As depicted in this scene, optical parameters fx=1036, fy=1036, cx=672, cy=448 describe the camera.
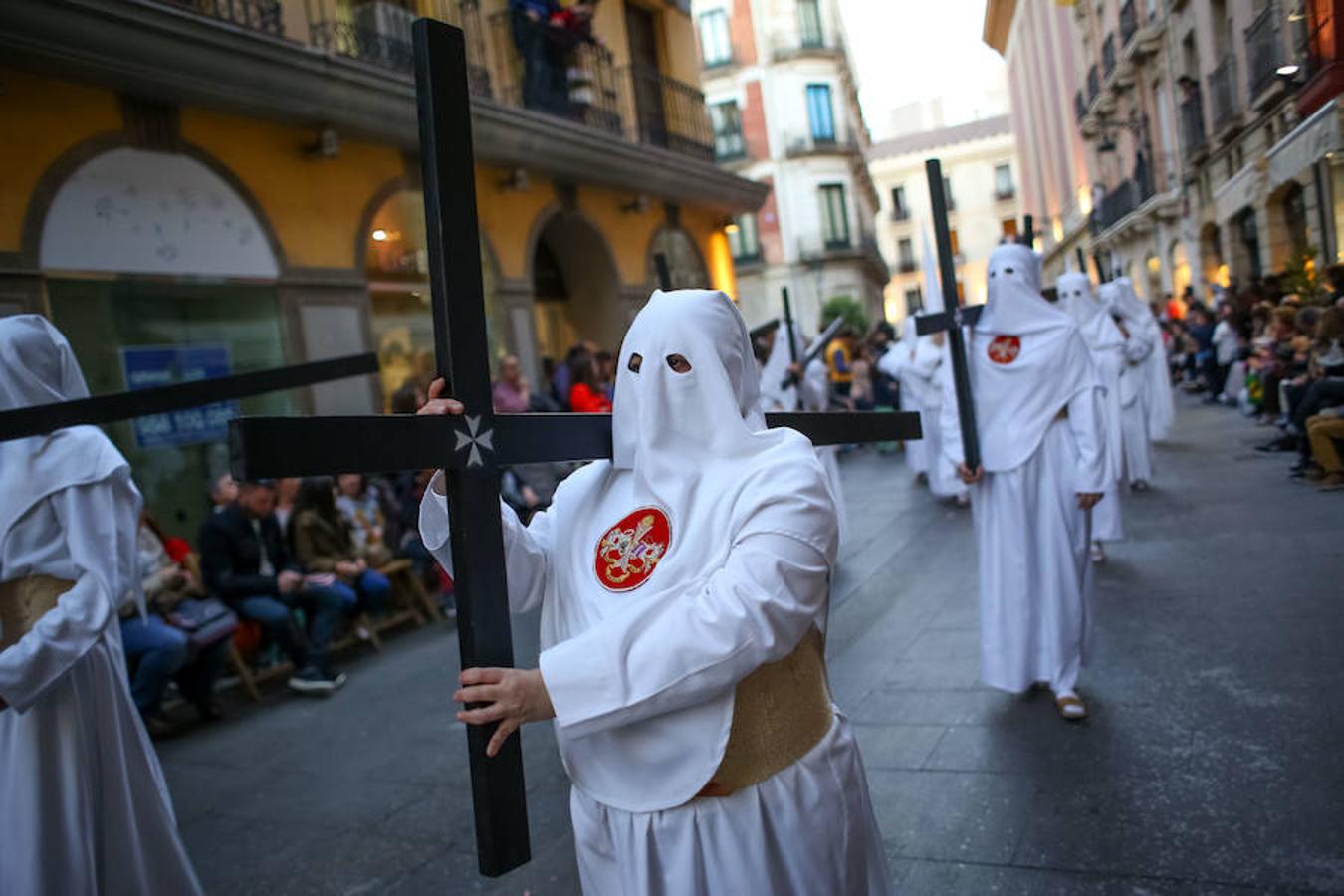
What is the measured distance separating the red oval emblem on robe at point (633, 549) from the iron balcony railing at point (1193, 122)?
23.3 m

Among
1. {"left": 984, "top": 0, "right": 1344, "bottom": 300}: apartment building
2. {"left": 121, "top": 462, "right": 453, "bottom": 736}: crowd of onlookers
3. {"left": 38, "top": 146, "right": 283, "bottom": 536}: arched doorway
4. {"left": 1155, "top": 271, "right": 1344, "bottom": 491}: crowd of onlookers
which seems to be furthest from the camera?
{"left": 984, "top": 0, "right": 1344, "bottom": 300}: apartment building

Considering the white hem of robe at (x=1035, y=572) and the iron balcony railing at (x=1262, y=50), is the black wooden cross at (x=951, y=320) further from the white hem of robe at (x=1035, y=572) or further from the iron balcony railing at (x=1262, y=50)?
the iron balcony railing at (x=1262, y=50)

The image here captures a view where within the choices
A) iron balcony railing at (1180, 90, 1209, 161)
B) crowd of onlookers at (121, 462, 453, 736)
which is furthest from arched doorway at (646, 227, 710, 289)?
iron balcony railing at (1180, 90, 1209, 161)

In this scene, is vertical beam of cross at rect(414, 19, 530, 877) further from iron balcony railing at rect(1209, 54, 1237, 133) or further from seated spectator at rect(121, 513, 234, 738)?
iron balcony railing at rect(1209, 54, 1237, 133)

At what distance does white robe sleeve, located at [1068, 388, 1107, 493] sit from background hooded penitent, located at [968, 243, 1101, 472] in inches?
2.2

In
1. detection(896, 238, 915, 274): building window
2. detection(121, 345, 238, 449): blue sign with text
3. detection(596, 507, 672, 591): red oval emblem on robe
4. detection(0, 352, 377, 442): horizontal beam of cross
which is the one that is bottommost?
detection(596, 507, 672, 591): red oval emblem on robe

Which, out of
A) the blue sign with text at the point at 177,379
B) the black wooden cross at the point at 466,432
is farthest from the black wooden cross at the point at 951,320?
the blue sign with text at the point at 177,379

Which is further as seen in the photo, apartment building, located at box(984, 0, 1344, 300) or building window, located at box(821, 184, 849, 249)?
building window, located at box(821, 184, 849, 249)

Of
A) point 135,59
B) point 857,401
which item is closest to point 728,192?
point 857,401

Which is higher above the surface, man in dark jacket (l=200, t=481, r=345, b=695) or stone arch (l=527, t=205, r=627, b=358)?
stone arch (l=527, t=205, r=627, b=358)

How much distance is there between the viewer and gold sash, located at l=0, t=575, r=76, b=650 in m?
3.03

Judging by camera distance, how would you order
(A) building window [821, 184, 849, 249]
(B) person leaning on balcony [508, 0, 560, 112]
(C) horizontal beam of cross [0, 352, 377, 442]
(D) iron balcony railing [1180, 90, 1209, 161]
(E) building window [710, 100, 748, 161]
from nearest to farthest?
(C) horizontal beam of cross [0, 352, 377, 442]
(B) person leaning on balcony [508, 0, 560, 112]
(D) iron balcony railing [1180, 90, 1209, 161]
(E) building window [710, 100, 748, 161]
(A) building window [821, 184, 849, 249]

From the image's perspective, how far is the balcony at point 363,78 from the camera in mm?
7426

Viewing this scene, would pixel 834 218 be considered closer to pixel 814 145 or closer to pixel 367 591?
pixel 814 145
